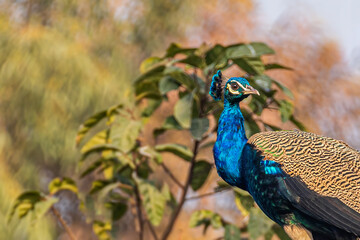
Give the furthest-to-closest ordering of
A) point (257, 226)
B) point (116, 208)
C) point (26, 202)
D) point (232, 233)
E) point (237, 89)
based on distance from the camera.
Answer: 1. point (116, 208)
2. point (26, 202)
3. point (232, 233)
4. point (257, 226)
5. point (237, 89)

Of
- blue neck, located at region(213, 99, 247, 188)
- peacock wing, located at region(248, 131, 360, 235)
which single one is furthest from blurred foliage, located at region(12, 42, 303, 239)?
peacock wing, located at region(248, 131, 360, 235)

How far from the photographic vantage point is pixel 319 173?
2.04m

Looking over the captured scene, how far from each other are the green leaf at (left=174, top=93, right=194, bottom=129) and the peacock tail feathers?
45.9 inches

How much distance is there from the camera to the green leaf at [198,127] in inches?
130

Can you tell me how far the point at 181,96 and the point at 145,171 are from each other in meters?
0.53

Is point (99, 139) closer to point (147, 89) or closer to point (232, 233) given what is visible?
point (147, 89)

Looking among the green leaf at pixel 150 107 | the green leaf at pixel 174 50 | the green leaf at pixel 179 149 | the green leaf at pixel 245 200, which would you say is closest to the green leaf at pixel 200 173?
the green leaf at pixel 179 149

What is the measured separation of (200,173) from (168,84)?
63 centimetres

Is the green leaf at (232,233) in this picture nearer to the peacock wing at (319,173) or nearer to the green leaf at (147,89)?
the green leaf at (147,89)

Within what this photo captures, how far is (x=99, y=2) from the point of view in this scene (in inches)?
266

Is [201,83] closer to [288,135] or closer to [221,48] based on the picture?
[221,48]

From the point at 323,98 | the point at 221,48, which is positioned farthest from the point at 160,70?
the point at 323,98

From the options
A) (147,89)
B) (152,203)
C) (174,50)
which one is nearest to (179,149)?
(152,203)

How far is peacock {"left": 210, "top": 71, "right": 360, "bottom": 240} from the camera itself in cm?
196
